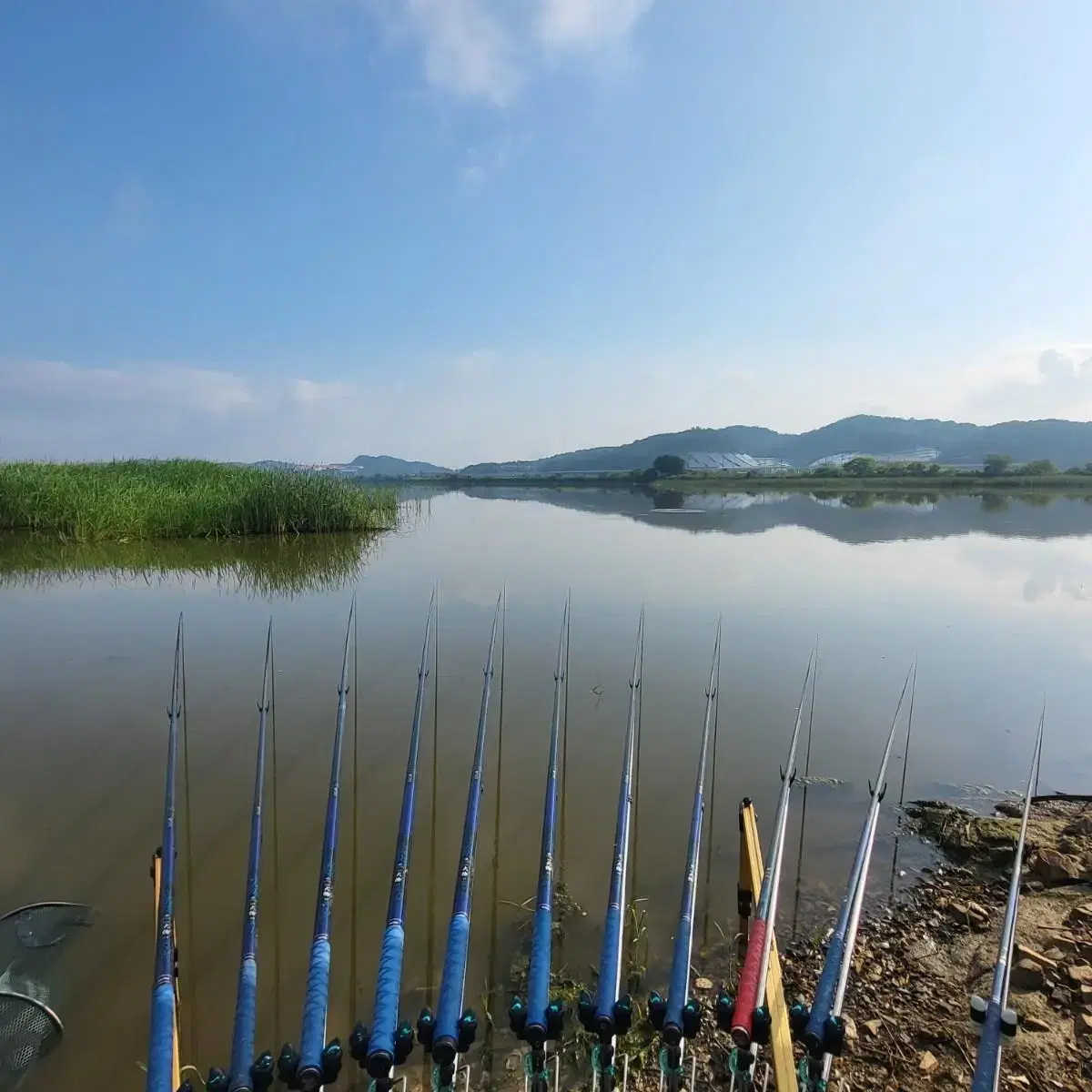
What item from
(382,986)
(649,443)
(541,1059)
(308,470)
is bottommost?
(541,1059)

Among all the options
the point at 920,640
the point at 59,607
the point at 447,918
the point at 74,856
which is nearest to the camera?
the point at 447,918

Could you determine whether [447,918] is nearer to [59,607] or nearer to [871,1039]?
[871,1039]

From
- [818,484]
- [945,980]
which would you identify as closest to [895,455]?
[818,484]

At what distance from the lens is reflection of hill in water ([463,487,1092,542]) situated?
23531 mm

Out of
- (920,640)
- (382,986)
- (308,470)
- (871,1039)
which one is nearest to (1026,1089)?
(871,1039)

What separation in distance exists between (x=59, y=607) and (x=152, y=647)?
10.3 ft

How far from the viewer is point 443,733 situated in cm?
593

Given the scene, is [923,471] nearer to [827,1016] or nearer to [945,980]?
[945,980]

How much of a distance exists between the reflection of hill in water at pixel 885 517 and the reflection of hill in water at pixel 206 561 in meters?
13.4

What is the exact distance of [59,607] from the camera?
10234mm

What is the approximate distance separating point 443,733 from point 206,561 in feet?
34.9

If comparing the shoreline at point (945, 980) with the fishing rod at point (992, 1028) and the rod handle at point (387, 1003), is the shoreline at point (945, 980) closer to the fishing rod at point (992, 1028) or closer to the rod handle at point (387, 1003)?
the fishing rod at point (992, 1028)

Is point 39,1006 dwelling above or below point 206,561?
below

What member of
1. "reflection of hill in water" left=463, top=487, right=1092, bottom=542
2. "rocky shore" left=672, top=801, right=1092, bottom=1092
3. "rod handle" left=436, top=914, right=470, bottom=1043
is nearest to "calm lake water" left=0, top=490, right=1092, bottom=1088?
"rocky shore" left=672, top=801, right=1092, bottom=1092
